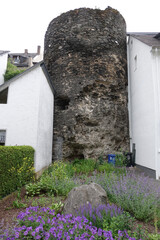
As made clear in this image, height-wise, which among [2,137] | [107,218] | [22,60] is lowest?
[107,218]

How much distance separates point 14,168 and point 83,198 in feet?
8.13

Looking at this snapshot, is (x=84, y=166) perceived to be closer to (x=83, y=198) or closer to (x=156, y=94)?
(x=156, y=94)

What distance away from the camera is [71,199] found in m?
3.15

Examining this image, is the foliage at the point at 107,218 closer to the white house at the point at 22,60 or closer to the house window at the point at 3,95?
the house window at the point at 3,95

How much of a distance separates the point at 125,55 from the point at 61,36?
12.9ft

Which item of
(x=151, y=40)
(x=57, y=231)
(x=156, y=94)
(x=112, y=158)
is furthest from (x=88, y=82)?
(x=57, y=231)

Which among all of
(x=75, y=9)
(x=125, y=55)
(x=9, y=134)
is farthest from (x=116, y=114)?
(x=75, y=9)

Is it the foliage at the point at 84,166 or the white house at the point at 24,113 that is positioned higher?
the white house at the point at 24,113

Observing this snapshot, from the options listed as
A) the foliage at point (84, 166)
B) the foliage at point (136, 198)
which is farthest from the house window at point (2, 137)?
the foliage at point (136, 198)

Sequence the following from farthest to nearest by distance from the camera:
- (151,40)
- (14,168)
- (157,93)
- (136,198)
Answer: (151,40) < (157,93) < (14,168) < (136,198)

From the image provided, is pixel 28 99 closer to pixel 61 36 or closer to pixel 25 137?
pixel 25 137

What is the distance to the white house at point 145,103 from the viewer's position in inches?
285

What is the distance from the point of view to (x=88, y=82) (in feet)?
30.6

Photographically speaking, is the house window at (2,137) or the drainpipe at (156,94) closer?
the house window at (2,137)
